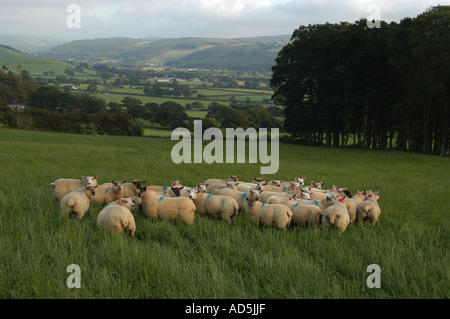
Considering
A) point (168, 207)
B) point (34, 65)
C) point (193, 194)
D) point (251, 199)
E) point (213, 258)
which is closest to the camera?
point (213, 258)

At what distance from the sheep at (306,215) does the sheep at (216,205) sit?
1517 mm

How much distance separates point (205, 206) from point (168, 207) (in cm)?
116

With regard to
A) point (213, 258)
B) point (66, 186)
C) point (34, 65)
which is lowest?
point (213, 258)

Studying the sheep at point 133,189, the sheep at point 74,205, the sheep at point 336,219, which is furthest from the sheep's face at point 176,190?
the sheep at point 336,219

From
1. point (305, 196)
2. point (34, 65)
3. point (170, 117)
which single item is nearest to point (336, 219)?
point (305, 196)

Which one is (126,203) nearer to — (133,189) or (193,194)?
(193,194)

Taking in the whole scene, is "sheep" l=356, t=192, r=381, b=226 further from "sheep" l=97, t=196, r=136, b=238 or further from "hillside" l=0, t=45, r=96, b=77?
"hillside" l=0, t=45, r=96, b=77

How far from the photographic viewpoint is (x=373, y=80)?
1634 inches

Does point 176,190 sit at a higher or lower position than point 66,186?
lower

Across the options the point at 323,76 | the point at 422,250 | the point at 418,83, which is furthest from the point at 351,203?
the point at 323,76

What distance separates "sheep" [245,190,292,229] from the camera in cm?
812

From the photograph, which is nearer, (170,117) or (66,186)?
(66,186)

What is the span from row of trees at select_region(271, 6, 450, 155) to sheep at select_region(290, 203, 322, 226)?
2920 centimetres
